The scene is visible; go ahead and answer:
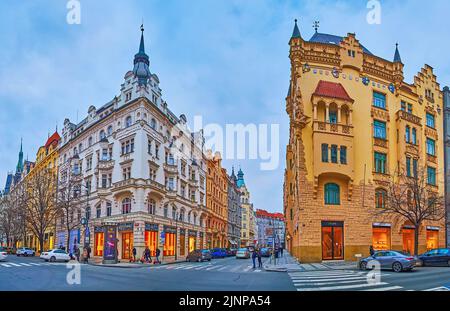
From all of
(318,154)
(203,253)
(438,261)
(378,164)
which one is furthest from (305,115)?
(203,253)

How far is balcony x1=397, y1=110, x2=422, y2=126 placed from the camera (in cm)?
4019

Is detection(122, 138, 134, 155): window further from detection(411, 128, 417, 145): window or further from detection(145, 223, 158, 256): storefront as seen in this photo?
detection(411, 128, 417, 145): window

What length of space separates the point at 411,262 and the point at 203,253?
84.8ft

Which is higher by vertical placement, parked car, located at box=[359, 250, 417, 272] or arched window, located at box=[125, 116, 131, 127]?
arched window, located at box=[125, 116, 131, 127]

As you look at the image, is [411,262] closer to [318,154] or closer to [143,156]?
[318,154]

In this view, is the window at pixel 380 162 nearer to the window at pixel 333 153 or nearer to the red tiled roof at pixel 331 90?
the window at pixel 333 153

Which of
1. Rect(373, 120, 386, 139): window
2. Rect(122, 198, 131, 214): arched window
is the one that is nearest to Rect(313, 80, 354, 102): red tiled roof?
Rect(373, 120, 386, 139): window

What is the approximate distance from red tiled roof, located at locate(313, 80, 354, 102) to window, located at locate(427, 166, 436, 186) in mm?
14337

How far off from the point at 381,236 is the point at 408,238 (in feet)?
14.9

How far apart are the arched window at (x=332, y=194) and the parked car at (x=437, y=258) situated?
8657 mm

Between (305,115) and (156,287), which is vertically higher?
(305,115)

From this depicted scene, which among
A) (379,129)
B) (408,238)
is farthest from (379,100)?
(408,238)
